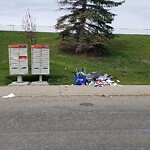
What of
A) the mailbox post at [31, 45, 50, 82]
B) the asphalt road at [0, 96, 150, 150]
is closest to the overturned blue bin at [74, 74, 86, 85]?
the mailbox post at [31, 45, 50, 82]

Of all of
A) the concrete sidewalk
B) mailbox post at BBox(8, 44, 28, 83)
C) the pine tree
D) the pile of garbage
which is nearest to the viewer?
the concrete sidewalk

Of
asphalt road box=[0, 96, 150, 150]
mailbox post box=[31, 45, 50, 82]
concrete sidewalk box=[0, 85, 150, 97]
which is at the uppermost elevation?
mailbox post box=[31, 45, 50, 82]

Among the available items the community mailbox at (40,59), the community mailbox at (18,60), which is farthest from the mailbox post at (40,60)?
the community mailbox at (18,60)

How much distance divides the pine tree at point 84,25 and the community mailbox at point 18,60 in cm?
1275

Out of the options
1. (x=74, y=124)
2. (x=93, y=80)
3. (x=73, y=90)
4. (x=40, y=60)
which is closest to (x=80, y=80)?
(x=93, y=80)

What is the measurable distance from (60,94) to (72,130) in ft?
13.6

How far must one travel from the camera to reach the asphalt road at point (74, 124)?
502cm

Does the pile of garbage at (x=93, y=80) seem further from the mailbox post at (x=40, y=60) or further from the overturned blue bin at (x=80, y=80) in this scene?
the mailbox post at (x=40, y=60)

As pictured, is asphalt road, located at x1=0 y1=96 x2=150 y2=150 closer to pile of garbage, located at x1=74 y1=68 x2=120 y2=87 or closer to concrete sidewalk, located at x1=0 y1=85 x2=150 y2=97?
concrete sidewalk, located at x1=0 y1=85 x2=150 y2=97

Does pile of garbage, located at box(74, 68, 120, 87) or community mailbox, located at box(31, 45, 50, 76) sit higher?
community mailbox, located at box(31, 45, 50, 76)

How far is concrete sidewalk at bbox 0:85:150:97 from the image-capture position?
396 inches

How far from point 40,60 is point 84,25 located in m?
13.6

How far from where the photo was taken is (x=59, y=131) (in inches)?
226

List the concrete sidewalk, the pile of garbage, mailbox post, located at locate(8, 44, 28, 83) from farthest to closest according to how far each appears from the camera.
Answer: the pile of garbage < mailbox post, located at locate(8, 44, 28, 83) < the concrete sidewalk
